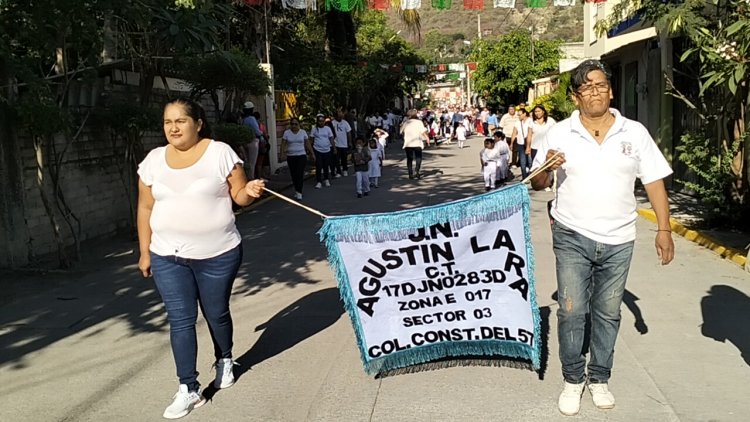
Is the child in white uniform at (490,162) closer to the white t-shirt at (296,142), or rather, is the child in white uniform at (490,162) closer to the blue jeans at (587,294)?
the white t-shirt at (296,142)

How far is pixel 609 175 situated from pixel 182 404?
2732mm

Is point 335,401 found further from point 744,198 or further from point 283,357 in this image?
point 744,198

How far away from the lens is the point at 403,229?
4496mm

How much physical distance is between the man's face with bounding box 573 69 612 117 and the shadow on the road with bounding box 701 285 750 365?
225 centimetres

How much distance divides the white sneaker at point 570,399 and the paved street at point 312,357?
0.06 m

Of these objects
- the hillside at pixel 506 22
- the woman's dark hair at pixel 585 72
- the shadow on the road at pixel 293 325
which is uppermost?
the hillside at pixel 506 22

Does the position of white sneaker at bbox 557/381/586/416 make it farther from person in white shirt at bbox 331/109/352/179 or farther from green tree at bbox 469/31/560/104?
green tree at bbox 469/31/560/104

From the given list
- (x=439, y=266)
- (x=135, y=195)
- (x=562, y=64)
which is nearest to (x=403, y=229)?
(x=439, y=266)

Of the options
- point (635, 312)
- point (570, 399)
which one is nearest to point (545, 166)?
point (570, 399)

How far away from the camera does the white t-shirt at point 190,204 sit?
4250mm

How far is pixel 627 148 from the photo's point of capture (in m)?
4.02

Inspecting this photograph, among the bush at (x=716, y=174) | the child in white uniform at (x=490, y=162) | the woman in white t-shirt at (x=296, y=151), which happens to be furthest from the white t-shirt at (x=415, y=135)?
the bush at (x=716, y=174)

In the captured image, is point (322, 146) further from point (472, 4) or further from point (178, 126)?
point (178, 126)

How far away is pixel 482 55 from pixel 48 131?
4033cm
